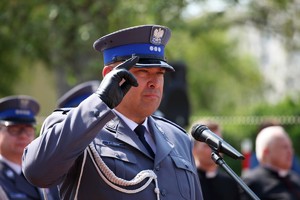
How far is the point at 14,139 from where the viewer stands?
6.59 meters

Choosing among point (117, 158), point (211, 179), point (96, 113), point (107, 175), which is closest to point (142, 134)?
point (117, 158)

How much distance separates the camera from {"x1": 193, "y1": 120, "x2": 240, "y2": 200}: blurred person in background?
7.61 meters

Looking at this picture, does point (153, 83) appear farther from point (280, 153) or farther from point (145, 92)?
point (280, 153)

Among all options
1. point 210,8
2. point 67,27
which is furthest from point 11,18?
point 210,8

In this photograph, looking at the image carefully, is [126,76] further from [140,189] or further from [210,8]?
[210,8]

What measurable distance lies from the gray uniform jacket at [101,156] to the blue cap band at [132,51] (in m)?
0.32

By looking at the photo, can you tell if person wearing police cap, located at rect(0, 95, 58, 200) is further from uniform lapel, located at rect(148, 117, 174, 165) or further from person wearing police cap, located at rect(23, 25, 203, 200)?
person wearing police cap, located at rect(23, 25, 203, 200)

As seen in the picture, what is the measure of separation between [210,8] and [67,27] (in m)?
4.30

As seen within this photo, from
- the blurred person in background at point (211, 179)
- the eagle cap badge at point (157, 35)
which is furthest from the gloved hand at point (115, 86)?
the blurred person in background at point (211, 179)

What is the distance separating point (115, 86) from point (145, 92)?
44 cm

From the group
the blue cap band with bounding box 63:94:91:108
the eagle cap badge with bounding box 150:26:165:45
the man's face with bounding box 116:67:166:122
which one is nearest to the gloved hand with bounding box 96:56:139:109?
the man's face with bounding box 116:67:166:122

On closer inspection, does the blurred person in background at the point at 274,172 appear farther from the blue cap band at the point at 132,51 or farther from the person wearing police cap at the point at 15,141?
the blue cap band at the point at 132,51

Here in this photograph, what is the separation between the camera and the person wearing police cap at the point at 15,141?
20.6 ft

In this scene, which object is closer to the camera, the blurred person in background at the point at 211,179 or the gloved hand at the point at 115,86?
the gloved hand at the point at 115,86
